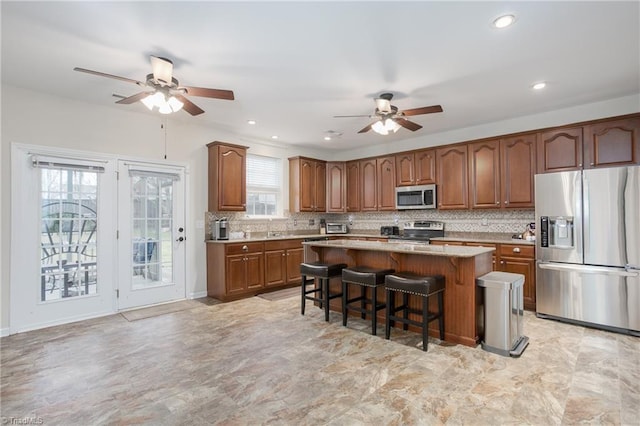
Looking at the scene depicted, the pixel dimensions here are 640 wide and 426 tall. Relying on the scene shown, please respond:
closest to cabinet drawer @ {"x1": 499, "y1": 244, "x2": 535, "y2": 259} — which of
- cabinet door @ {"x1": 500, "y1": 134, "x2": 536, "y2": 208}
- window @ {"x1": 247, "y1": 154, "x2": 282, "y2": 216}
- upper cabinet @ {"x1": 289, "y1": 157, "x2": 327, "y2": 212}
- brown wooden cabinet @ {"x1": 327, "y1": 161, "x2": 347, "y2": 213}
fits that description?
cabinet door @ {"x1": 500, "y1": 134, "x2": 536, "y2": 208}

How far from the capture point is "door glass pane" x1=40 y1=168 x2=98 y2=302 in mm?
3889

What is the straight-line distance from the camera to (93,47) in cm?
280

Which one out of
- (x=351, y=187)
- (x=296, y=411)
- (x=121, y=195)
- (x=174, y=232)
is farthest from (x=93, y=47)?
(x=351, y=187)

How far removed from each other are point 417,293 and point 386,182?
352 cm

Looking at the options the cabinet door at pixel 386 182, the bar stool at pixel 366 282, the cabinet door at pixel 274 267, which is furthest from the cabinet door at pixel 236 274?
the cabinet door at pixel 386 182

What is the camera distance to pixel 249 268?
17.1 feet

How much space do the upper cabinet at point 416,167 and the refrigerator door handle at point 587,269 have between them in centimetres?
224

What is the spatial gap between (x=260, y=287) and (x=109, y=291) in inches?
82.5

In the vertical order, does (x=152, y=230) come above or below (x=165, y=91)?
below

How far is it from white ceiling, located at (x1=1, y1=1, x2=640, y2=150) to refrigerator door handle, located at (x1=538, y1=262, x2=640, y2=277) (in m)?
2.07

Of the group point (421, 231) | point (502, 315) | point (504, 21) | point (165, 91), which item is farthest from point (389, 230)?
point (165, 91)

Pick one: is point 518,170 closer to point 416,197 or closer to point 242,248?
point 416,197

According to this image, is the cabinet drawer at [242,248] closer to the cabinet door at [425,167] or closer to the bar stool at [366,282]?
the bar stool at [366,282]

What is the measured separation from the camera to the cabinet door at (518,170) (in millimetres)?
4602
